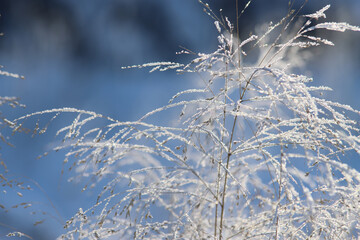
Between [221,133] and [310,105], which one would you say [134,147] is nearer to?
[221,133]

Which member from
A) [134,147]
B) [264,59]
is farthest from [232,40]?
[134,147]

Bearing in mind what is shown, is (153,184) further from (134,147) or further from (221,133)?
(221,133)

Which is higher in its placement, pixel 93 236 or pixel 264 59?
pixel 264 59

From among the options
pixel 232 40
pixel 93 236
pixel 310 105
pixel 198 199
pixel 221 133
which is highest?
pixel 232 40

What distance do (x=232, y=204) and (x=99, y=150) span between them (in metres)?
0.79

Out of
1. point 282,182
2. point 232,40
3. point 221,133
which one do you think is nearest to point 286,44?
point 232,40

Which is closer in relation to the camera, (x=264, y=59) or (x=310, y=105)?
(x=310, y=105)

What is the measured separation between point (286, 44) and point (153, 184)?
0.91 metres

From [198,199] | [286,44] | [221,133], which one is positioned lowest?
[198,199]

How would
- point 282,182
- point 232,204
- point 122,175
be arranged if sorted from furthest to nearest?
point 232,204, point 122,175, point 282,182

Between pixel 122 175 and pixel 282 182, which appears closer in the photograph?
pixel 282 182

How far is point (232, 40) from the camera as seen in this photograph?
1732 millimetres

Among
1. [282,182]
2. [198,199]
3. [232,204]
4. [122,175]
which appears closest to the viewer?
[282,182]

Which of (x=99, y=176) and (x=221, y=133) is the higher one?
(x=221, y=133)
